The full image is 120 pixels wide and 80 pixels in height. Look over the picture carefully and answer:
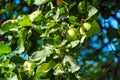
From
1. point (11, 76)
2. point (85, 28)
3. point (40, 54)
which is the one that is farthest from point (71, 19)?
point (11, 76)

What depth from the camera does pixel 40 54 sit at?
1519mm

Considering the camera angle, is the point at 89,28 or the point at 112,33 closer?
the point at 89,28

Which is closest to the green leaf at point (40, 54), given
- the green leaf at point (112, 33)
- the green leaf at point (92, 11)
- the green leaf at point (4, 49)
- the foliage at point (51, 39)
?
the foliage at point (51, 39)

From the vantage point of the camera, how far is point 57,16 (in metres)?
1.62

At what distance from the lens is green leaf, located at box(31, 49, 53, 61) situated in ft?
4.95

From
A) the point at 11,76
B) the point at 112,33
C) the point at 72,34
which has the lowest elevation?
the point at 112,33

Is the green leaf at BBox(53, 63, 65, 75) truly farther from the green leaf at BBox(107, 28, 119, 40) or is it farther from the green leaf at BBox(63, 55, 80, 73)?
the green leaf at BBox(107, 28, 119, 40)

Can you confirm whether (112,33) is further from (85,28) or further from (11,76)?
(11,76)

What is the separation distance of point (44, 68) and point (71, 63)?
9 cm

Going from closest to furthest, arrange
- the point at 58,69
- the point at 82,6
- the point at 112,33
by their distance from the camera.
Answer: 1. the point at 58,69
2. the point at 82,6
3. the point at 112,33

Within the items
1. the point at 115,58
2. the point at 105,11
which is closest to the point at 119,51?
the point at 115,58

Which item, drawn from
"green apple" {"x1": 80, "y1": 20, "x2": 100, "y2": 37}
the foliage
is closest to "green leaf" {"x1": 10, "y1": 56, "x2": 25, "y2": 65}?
the foliage

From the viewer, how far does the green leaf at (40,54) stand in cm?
151

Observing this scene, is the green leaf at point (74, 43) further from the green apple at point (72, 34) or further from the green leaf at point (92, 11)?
the green leaf at point (92, 11)
